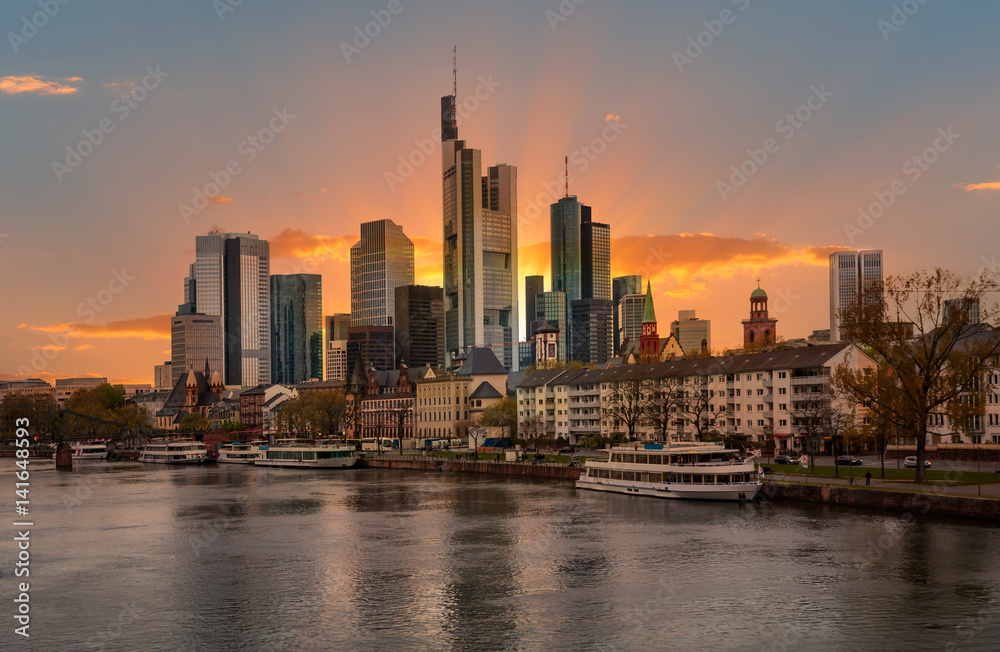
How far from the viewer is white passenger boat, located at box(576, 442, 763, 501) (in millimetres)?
92125

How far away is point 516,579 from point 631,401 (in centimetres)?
10163

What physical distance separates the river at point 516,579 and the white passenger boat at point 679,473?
2.44 meters

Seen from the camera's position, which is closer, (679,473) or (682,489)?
(682,489)

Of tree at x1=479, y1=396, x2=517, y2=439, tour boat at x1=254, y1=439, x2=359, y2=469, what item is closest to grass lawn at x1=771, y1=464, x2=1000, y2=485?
tree at x1=479, y1=396, x2=517, y2=439

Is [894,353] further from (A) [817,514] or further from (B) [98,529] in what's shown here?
(B) [98,529]

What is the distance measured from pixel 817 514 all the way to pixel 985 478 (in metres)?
19.7

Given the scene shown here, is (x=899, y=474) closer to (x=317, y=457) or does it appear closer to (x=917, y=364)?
(x=917, y=364)

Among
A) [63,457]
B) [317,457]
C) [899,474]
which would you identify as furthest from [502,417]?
[899,474]

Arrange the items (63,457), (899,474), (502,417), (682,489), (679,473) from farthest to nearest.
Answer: (502,417) → (63,457) → (679,473) → (682,489) → (899,474)

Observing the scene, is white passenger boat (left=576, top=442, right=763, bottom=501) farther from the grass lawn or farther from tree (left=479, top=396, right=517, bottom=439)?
tree (left=479, top=396, right=517, bottom=439)

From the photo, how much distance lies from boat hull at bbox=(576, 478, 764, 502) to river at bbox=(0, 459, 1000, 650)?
1.73 m

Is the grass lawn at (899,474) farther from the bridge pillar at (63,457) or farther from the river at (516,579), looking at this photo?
the bridge pillar at (63,457)

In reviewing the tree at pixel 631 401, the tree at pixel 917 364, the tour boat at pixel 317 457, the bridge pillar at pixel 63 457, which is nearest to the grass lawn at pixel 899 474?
the tree at pixel 917 364

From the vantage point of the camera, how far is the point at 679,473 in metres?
96.2
